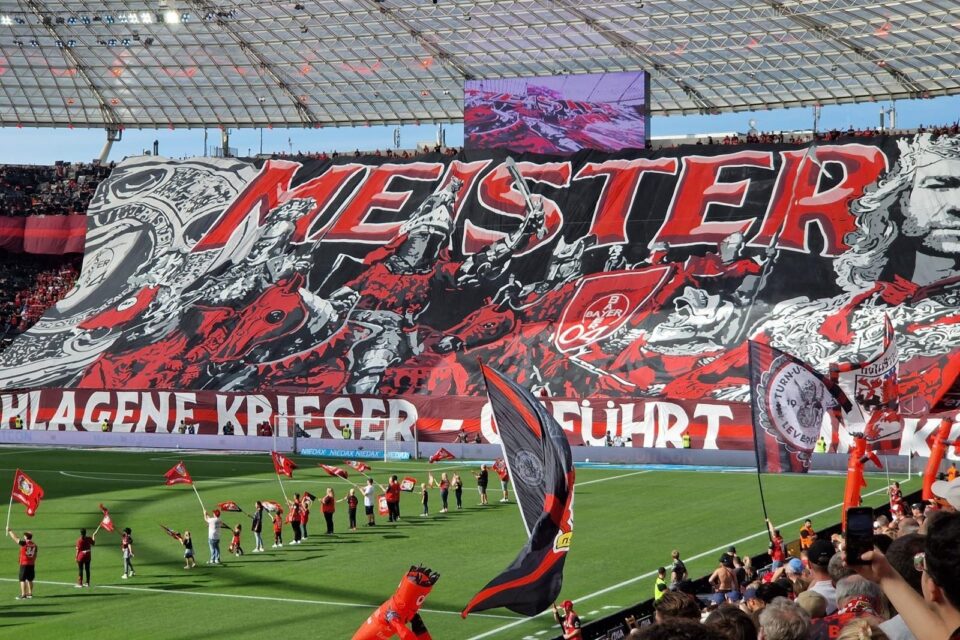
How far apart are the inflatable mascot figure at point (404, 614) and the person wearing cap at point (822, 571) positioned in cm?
368

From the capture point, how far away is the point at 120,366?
72000 millimetres

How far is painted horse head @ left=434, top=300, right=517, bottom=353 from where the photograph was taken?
6731 cm

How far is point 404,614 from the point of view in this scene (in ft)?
38.4

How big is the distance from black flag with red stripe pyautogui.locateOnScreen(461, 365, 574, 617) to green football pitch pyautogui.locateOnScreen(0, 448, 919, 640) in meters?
7.99

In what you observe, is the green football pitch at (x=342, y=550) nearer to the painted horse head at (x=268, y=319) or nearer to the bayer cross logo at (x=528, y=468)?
the bayer cross logo at (x=528, y=468)

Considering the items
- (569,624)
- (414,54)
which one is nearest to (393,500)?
(569,624)

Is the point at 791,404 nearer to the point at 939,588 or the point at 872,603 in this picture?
the point at 872,603

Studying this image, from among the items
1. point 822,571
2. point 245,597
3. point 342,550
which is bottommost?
point 342,550

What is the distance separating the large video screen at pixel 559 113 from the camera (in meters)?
77.1

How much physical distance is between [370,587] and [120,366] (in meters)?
47.3

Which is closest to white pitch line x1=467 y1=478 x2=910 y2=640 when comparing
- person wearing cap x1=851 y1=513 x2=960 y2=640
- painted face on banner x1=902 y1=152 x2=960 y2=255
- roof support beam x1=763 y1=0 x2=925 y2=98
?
person wearing cap x1=851 y1=513 x2=960 y2=640

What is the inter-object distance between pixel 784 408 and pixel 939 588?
1904 centimetres

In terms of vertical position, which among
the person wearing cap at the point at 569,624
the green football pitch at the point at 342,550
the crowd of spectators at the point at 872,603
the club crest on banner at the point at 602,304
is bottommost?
the green football pitch at the point at 342,550

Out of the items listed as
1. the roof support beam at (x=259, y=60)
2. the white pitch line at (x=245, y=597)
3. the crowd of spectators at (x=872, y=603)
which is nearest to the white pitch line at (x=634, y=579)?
the white pitch line at (x=245, y=597)
